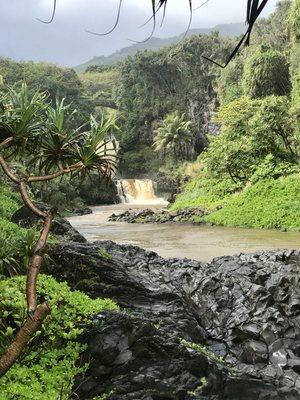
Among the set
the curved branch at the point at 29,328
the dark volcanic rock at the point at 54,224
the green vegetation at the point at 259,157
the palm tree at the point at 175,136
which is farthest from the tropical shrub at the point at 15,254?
the palm tree at the point at 175,136

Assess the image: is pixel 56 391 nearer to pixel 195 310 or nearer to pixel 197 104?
pixel 195 310

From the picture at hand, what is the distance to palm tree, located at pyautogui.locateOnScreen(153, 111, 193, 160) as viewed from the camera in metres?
45.8

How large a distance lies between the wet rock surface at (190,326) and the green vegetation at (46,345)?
244mm

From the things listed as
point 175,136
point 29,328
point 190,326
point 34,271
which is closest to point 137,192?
point 175,136

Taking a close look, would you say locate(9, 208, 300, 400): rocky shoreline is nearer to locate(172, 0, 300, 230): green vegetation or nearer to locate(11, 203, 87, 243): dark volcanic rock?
locate(11, 203, 87, 243): dark volcanic rock

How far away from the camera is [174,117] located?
47.8m

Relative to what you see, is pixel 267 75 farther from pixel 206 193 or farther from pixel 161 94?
pixel 161 94

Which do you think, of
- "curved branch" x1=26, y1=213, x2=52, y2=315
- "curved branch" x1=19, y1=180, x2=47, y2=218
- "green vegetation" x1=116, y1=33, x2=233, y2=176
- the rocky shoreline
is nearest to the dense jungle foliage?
"green vegetation" x1=116, y1=33, x2=233, y2=176

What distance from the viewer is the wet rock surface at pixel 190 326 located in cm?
573

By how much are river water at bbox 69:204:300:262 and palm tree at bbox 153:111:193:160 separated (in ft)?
66.6

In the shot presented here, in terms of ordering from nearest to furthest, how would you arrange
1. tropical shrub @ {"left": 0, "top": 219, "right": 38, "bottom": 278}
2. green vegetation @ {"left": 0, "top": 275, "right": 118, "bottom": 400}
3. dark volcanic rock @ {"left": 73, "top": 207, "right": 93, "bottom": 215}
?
green vegetation @ {"left": 0, "top": 275, "right": 118, "bottom": 400} → tropical shrub @ {"left": 0, "top": 219, "right": 38, "bottom": 278} → dark volcanic rock @ {"left": 73, "top": 207, "right": 93, "bottom": 215}

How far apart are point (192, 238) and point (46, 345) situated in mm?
15211

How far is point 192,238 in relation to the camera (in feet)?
66.9

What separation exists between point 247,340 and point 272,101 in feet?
69.9
